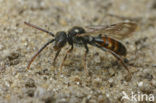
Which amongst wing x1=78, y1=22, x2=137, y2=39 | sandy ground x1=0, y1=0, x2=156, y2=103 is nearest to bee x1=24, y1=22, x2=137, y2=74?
wing x1=78, y1=22, x2=137, y2=39

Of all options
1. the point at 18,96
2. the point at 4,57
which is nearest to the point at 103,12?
the point at 4,57

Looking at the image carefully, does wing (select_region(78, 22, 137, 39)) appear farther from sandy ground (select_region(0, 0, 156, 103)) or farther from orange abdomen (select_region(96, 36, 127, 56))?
sandy ground (select_region(0, 0, 156, 103))

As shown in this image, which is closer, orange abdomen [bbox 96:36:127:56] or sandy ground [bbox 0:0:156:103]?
sandy ground [bbox 0:0:156:103]

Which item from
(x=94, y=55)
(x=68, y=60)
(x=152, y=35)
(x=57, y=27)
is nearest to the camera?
(x=68, y=60)

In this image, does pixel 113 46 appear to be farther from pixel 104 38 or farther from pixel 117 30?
pixel 117 30

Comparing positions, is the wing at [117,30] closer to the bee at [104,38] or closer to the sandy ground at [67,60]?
the bee at [104,38]

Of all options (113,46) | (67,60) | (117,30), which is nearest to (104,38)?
(113,46)

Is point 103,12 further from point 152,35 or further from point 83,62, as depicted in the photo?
point 83,62

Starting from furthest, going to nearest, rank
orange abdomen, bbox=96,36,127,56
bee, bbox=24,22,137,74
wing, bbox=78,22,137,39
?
orange abdomen, bbox=96,36,127,56
bee, bbox=24,22,137,74
wing, bbox=78,22,137,39
